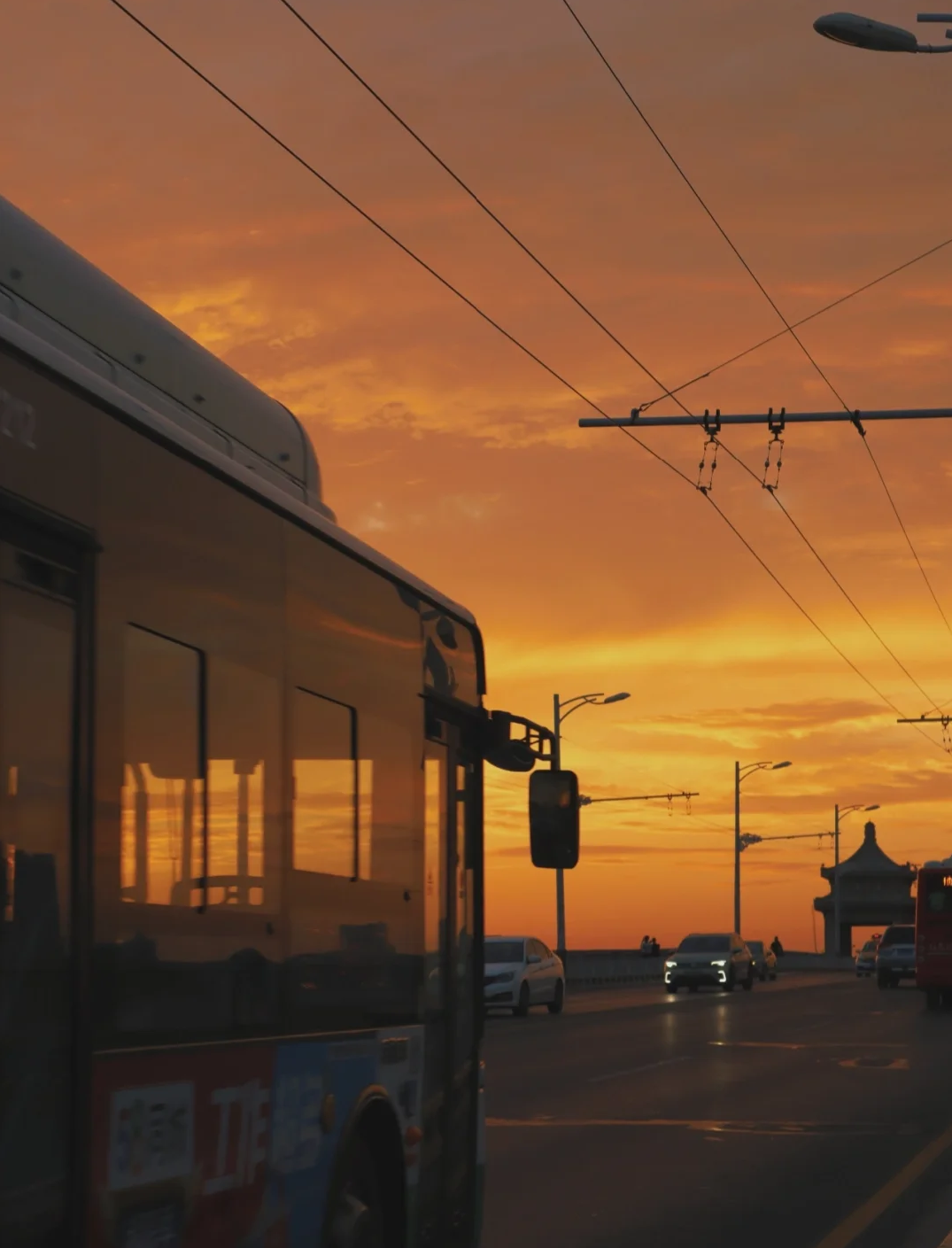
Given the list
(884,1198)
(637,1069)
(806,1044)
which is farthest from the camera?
(806,1044)

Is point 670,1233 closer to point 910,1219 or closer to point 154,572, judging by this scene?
point 910,1219

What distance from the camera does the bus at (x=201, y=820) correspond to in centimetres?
437

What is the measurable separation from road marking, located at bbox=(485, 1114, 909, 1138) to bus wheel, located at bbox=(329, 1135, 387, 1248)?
863cm

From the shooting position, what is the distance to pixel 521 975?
3875 centimetres

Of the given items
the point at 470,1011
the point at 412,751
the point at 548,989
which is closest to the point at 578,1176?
the point at 470,1011

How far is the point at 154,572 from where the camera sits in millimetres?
5020

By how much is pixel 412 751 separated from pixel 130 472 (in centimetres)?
261

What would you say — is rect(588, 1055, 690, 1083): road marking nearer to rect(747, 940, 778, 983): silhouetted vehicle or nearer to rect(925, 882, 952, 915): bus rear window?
rect(925, 882, 952, 915): bus rear window

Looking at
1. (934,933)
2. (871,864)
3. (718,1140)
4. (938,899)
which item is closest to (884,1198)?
(718,1140)

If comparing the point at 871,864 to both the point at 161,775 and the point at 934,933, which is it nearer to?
the point at 934,933

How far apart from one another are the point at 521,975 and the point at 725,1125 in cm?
2336

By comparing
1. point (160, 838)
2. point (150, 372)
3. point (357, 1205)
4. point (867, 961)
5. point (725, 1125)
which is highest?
point (150, 372)

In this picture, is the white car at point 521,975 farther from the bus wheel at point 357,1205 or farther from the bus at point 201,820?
the bus wheel at point 357,1205

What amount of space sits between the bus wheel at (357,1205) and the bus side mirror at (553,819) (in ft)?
6.66
